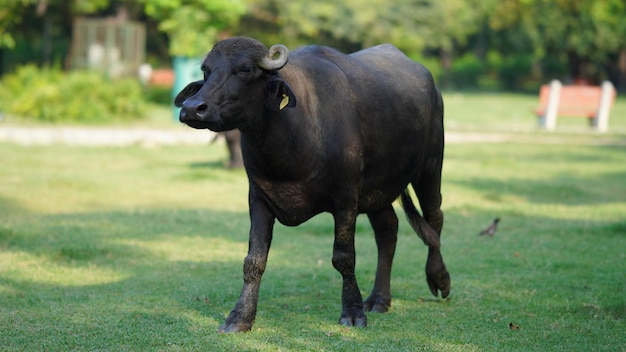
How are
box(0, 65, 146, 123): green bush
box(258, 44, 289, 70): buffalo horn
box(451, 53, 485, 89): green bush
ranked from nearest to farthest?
box(258, 44, 289, 70): buffalo horn < box(0, 65, 146, 123): green bush < box(451, 53, 485, 89): green bush

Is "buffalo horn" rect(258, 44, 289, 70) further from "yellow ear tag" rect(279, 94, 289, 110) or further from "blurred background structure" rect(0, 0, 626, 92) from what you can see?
"blurred background structure" rect(0, 0, 626, 92)

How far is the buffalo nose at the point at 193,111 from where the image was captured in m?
5.59

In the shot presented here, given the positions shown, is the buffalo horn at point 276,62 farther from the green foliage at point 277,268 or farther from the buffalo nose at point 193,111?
the green foliage at point 277,268

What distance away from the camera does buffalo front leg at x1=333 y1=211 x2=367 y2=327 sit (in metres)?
6.50

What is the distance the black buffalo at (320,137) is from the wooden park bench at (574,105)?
20.8 metres

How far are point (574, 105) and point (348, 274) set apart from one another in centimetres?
2264

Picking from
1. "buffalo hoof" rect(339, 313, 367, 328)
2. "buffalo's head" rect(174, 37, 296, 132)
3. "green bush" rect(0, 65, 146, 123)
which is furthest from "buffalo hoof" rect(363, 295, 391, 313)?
"green bush" rect(0, 65, 146, 123)

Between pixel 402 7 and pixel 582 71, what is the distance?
53.3 feet

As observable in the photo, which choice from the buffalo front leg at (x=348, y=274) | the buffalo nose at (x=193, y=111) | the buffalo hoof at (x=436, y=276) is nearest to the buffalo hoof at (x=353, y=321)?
→ the buffalo front leg at (x=348, y=274)

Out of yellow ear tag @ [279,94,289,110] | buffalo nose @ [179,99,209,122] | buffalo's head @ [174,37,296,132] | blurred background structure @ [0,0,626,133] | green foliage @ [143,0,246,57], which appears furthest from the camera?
green foliage @ [143,0,246,57]

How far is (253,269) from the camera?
637 cm

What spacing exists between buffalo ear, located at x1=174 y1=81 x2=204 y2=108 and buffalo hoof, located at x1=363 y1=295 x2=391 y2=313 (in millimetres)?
2187

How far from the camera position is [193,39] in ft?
88.3

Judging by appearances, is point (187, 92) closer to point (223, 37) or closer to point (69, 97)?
point (69, 97)
